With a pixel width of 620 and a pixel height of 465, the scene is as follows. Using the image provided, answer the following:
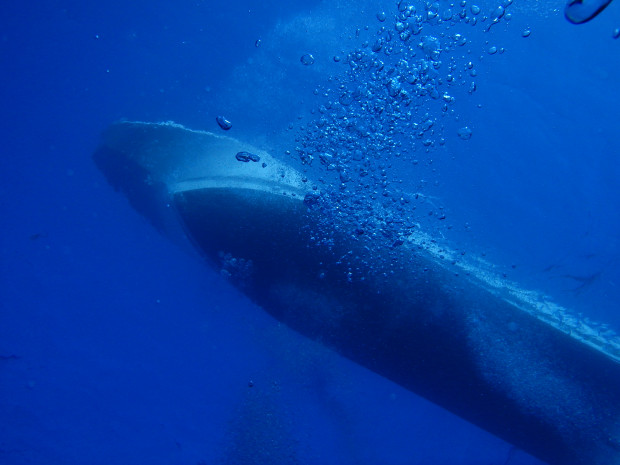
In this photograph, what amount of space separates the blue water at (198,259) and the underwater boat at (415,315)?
71.8 inches

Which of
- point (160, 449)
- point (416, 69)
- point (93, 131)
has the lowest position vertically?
point (160, 449)

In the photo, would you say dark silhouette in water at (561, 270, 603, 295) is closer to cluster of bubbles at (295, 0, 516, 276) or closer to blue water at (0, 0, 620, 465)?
blue water at (0, 0, 620, 465)

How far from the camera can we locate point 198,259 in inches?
273

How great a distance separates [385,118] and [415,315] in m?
3.24

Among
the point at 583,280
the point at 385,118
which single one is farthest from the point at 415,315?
the point at 583,280

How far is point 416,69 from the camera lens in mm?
6266

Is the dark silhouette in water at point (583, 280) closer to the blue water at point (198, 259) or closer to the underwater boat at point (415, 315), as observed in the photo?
the blue water at point (198, 259)

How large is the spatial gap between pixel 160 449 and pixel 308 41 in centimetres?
1261

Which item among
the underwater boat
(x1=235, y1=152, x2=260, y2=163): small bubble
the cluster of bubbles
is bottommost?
the underwater boat

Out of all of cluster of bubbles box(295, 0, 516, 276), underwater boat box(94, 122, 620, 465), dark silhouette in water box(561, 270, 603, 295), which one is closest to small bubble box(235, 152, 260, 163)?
underwater boat box(94, 122, 620, 465)

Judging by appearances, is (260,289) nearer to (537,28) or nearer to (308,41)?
(308,41)

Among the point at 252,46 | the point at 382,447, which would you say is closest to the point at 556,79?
the point at 252,46

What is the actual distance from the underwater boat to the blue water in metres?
1.82

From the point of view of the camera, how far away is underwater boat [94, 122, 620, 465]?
512 centimetres
